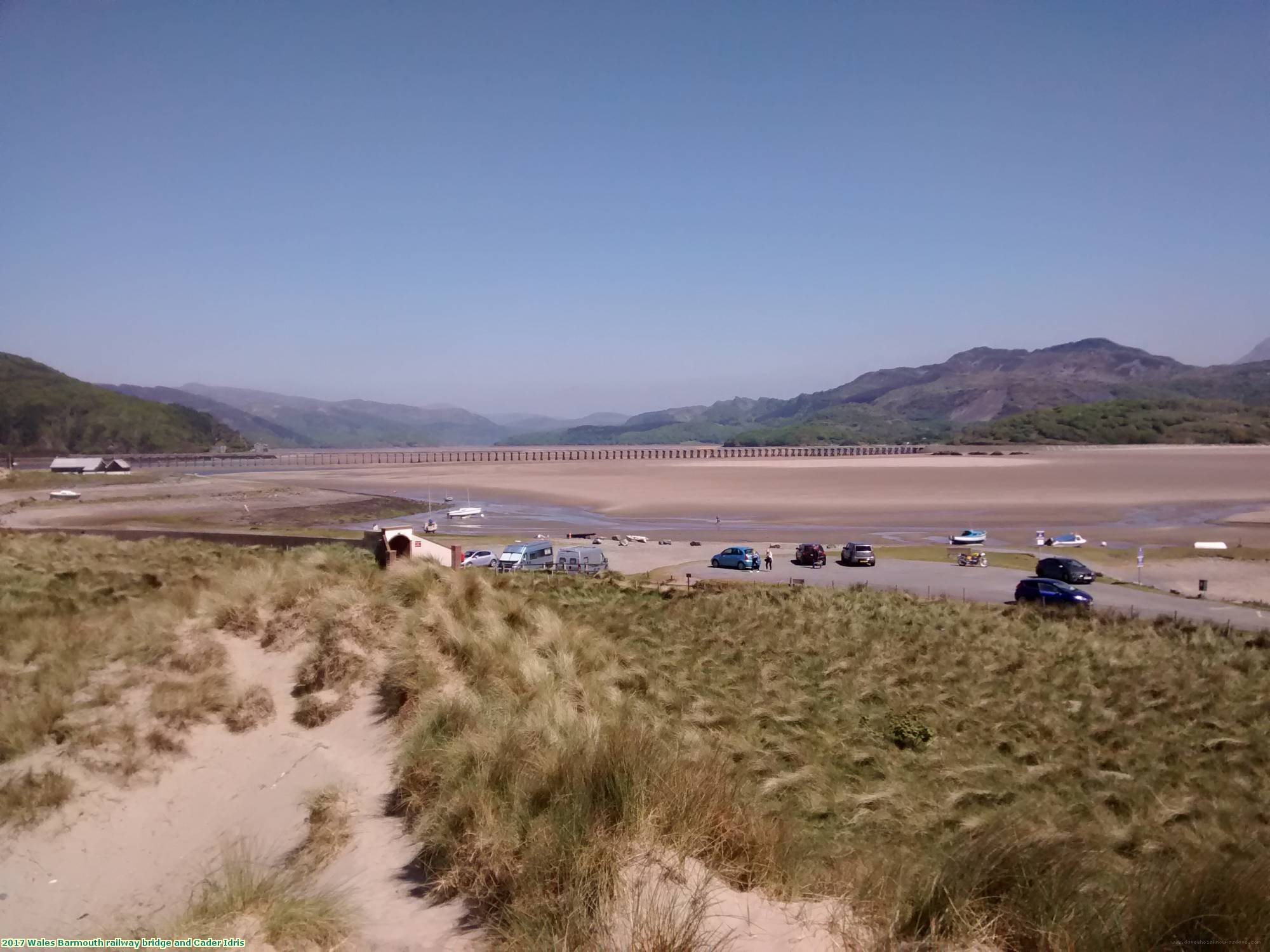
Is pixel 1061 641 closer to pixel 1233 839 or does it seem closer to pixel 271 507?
pixel 1233 839

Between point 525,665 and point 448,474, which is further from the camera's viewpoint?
point 448,474

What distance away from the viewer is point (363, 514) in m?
63.2

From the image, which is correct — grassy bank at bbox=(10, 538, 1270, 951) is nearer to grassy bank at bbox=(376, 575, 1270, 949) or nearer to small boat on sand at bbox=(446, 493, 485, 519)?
grassy bank at bbox=(376, 575, 1270, 949)

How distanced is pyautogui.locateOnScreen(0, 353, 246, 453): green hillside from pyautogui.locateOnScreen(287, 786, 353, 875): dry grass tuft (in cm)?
17636

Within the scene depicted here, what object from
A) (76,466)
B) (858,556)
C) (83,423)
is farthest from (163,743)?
(83,423)

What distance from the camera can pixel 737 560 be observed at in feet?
119

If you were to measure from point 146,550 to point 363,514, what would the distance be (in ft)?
128

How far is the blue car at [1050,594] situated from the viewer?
2553 cm

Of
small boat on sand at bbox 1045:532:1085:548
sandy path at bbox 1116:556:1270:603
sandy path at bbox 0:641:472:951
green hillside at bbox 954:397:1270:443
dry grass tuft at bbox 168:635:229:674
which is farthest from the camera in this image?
green hillside at bbox 954:397:1270:443

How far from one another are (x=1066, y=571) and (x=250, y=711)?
2990 cm

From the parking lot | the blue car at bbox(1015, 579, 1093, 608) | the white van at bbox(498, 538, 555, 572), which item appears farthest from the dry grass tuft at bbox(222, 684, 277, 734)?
the blue car at bbox(1015, 579, 1093, 608)

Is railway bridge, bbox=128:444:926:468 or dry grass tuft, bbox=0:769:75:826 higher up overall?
railway bridge, bbox=128:444:926:468

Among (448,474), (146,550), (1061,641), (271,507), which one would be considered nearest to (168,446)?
(448,474)

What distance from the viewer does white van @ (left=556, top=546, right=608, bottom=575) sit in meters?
33.2
